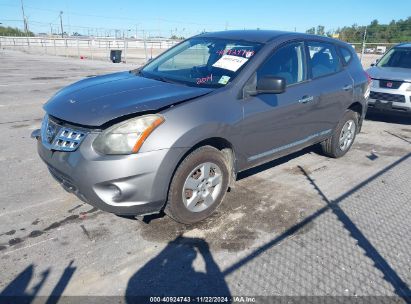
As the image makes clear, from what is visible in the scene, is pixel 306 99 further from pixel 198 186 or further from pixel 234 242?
pixel 234 242

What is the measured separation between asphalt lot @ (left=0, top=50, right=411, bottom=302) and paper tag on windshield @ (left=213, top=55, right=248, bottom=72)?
1.43m

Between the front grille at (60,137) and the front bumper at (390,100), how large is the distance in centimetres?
698

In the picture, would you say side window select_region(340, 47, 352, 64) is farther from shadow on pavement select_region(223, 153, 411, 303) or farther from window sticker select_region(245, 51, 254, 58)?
window sticker select_region(245, 51, 254, 58)

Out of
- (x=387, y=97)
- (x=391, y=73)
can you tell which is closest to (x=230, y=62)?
(x=387, y=97)

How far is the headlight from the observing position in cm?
296

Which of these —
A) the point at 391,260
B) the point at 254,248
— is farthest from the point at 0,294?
the point at 391,260

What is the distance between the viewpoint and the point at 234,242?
10.7ft

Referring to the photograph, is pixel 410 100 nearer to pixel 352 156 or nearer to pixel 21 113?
pixel 352 156

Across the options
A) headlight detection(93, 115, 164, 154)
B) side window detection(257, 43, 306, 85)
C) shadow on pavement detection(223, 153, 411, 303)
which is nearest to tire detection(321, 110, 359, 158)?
shadow on pavement detection(223, 153, 411, 303)

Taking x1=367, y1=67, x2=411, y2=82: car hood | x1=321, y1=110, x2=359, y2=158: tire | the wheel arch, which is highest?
x1=367, y1=67, x2=411, y2=82: car hood

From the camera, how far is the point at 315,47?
15.9 feet

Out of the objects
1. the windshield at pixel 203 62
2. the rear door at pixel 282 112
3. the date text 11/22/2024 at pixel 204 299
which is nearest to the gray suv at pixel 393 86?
the rear door at pixel 282 112

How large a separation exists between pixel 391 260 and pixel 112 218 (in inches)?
100.0

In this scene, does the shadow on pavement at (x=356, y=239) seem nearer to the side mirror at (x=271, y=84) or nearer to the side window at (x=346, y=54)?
the side mirror at (x=271, y=84)
